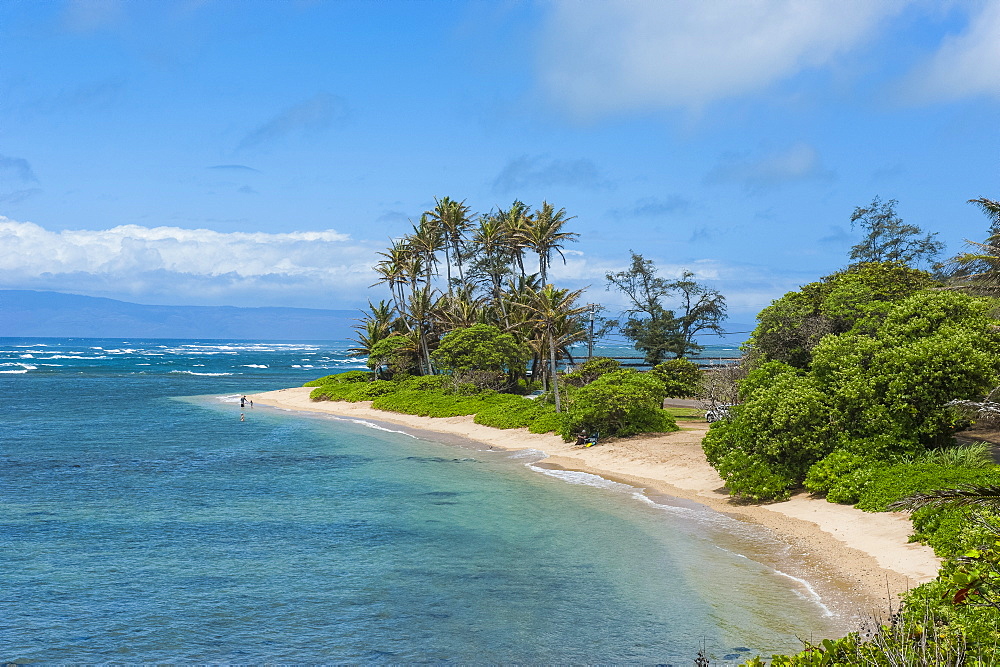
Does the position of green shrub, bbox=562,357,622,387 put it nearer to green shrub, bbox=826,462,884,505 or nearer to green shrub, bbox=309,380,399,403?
green shrub, bbox=309,380,399,403

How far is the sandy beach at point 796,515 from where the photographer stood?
48.8 ft

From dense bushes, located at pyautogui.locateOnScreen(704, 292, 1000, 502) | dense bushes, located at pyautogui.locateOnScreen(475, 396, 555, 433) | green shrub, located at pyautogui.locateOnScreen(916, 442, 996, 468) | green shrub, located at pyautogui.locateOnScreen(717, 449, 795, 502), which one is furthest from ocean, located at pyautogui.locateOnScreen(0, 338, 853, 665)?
dense bushes, located at pyautogui.locateOnScreen(475, 396, 555, 433)

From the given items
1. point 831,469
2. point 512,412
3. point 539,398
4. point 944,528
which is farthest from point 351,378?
point 944,528

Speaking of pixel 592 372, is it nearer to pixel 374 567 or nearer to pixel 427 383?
pixel 427 383

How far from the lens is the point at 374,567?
17156 mm

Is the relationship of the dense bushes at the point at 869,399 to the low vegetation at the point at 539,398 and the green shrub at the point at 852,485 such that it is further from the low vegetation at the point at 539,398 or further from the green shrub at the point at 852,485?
the low vegetation at the point at 539,398

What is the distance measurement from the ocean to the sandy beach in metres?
0.86

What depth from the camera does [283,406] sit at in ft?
199

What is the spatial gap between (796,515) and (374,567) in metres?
11.6

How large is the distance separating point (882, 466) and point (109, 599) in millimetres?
19071

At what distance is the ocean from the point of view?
12.6 m

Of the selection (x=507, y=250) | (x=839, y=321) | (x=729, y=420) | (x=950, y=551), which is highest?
(x=507, y=250)

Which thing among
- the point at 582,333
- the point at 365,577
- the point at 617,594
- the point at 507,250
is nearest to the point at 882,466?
the point at 617,594

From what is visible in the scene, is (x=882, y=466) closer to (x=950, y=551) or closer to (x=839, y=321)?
(x=950, y=551)
